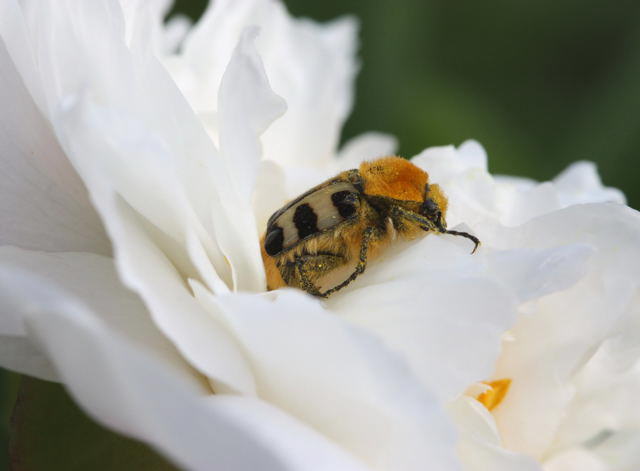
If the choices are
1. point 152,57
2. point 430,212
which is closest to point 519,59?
point 430,212

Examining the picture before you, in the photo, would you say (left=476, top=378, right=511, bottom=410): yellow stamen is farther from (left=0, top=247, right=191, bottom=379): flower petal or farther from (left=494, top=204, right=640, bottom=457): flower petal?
(left=0, top=247, right=191, bottom=379): flower petal

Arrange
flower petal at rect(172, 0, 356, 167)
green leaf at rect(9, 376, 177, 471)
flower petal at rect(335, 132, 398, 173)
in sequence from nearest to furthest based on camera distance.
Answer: green leaf at rect(9, 376, 177, 471)
flower petal at rect(172, 0, 356, 167)
flower petal at rect(335, 132, 398, 173)

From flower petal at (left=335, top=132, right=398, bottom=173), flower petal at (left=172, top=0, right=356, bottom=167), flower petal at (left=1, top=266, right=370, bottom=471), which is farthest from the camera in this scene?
flower petal at (left=335, top=132, right=398, bottom=173)

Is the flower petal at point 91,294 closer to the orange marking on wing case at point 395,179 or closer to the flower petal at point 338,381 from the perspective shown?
the flower petal at point 338,381

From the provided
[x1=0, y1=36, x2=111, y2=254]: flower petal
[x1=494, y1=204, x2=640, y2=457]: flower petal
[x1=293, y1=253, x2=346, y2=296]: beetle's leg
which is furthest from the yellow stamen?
[x1=0, y1=36, x2=111, y2=254]: flower petal

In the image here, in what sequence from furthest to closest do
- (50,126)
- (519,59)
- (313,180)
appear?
(519,59)
(313,180)
(50,126)

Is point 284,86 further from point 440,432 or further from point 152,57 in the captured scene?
point 440,432

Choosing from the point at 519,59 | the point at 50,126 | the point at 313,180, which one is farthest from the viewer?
the point at 519,59
